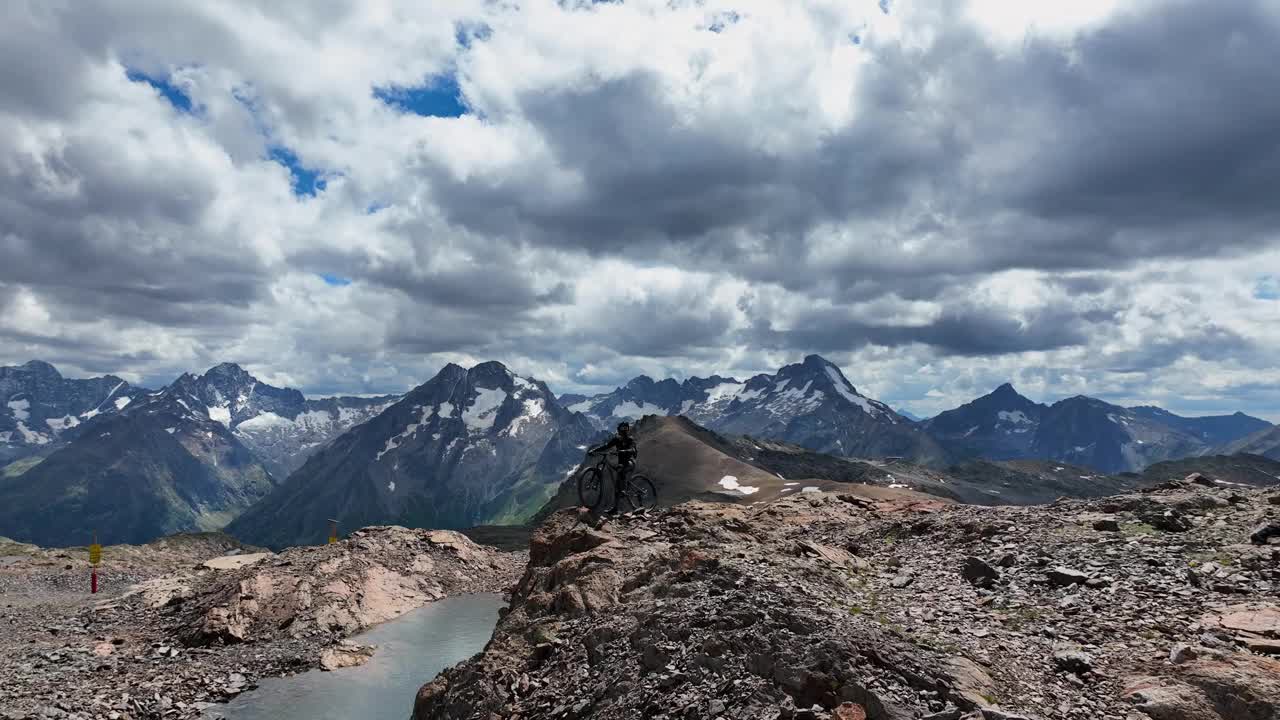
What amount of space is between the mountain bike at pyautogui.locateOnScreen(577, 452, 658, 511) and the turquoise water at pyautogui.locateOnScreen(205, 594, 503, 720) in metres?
9.08

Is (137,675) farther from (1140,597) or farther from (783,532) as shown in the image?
(1140,597)

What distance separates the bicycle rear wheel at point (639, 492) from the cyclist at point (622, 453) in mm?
404

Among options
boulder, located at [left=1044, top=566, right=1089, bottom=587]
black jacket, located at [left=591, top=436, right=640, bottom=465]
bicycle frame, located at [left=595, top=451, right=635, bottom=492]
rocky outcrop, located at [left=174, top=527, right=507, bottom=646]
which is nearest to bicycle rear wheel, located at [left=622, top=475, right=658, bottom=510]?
bicycle frame, located at [left=595, top=451, right=635, bottom=492]

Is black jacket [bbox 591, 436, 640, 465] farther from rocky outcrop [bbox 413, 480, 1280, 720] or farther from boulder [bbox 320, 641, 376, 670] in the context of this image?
boulder [bbox 320, 641, 376, 670]

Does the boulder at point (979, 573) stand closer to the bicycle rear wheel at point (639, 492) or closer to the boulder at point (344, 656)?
the bicycle rear wheel at point (639, 492)

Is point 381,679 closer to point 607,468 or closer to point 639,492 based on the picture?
point 607,468

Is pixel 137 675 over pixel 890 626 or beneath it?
beneath

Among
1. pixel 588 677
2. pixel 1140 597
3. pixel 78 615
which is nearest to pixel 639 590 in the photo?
pixel 588 677

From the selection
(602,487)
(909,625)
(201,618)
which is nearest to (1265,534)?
(909,625)

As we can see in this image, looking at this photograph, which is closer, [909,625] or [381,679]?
[909,625]

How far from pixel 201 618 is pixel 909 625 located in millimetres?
36716

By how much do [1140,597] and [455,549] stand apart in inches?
1848

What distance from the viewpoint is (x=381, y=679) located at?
32812 mm

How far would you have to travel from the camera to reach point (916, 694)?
15.0m
